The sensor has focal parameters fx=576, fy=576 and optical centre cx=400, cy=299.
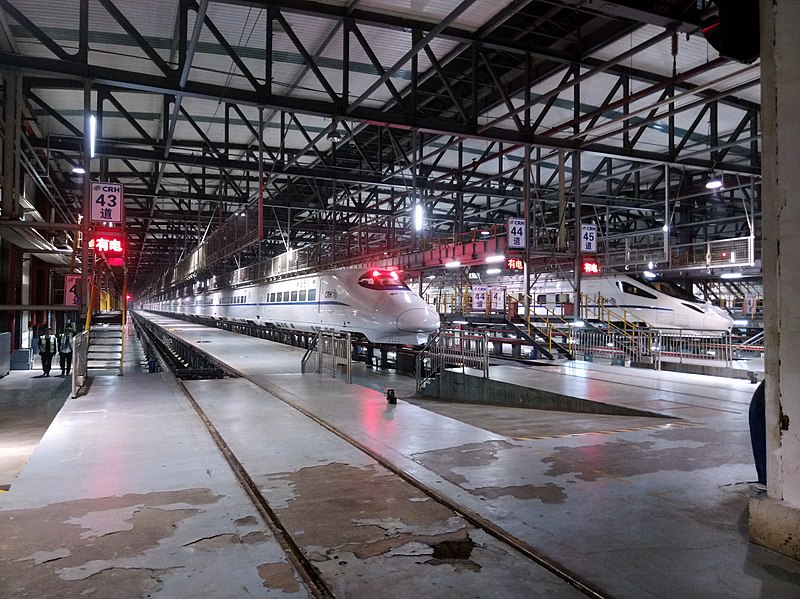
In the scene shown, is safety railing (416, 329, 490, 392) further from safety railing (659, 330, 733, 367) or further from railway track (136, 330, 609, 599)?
railway track (136, 330, 609, 599)

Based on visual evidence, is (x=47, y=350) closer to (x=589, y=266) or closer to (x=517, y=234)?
(x=517, y=234)

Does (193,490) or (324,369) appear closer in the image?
(193,490)

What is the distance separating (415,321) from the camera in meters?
16.2

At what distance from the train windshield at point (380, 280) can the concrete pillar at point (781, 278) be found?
13.4 m

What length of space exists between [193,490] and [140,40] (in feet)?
28.4

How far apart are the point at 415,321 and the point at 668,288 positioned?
45.5 ft

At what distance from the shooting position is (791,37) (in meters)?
3.43

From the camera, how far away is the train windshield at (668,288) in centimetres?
2430

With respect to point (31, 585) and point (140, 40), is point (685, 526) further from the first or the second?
point (140, 40)

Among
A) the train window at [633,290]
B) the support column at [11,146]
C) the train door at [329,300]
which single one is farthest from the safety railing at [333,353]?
the train window at [633,290]

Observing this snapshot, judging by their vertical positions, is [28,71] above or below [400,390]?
above

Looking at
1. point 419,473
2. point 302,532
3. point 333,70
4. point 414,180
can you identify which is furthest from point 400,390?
point 302,532

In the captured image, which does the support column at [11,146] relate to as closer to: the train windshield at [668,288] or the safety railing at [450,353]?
the safety railing at [450,353]

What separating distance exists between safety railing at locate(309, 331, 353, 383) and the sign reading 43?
512 centimetres
